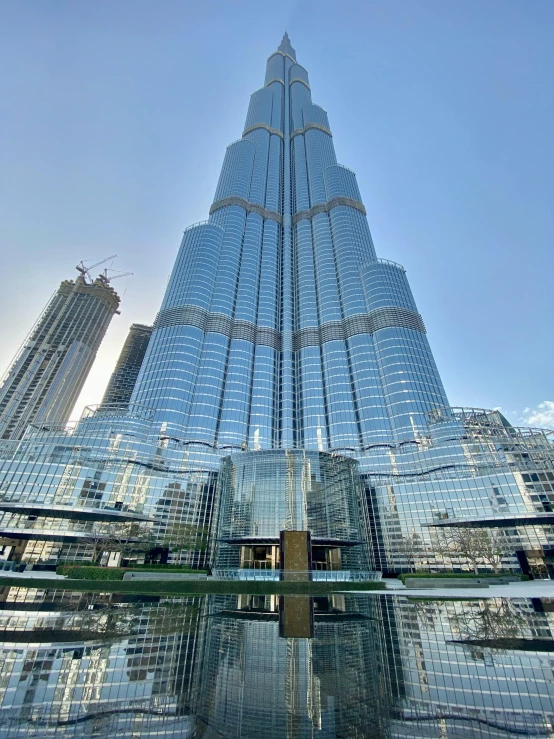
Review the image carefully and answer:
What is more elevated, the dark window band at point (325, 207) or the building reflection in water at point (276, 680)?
the dark window band at point (325, 207)

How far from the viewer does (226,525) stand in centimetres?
6894

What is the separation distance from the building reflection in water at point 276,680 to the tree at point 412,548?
224 feet

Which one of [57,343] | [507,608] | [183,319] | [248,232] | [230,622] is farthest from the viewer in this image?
[57,343]

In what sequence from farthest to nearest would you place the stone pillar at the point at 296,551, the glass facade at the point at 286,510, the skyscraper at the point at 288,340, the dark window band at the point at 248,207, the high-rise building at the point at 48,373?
the dark window band at the point at 248,207 → the high-rise building at the point at 48,373 → the skyscraper at the point at 288,340 → the glass facade at the point at 286,510 → the stone pillar at the point at 296,551

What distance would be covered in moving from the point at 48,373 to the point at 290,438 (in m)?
127

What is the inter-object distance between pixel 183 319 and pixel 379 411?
7342 centimetres

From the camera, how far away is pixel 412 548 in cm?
7769

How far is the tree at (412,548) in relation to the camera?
7712 cm

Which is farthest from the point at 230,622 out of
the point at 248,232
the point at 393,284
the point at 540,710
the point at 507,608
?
the point at 248,232

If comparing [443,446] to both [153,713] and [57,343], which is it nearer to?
[153,713]

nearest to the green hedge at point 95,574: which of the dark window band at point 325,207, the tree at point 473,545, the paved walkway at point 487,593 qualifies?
the paved walkway at point 487,593

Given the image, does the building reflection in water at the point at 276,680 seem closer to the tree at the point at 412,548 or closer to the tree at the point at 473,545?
the tree at the point at 473,545

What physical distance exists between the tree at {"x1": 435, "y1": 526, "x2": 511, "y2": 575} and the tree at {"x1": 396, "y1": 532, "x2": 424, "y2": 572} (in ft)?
11.7

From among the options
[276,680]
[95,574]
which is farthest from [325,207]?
[276,680]
